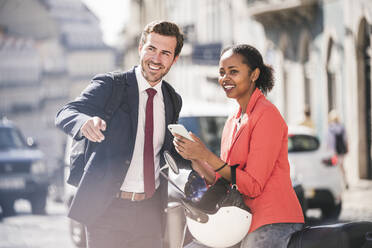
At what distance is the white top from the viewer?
3701 mm

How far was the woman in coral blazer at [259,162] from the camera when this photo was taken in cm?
309

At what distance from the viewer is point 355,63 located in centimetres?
1759

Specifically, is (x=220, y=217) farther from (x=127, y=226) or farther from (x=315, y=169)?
(x=315, y=169)

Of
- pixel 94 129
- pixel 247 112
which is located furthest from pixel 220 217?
pixel 94 129

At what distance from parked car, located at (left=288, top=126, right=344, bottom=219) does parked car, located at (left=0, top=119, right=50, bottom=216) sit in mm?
6668

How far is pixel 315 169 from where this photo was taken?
1122 cm

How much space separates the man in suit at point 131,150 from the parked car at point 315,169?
7327mm

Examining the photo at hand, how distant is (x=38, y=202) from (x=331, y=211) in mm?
6965

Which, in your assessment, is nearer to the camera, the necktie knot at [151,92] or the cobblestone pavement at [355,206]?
the necktie knot at [151,92]

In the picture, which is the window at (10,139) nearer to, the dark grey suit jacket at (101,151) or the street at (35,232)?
the street at (35,232)

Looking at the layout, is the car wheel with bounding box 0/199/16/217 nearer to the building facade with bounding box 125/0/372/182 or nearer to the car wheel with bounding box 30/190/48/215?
the car wheel with bounding box 30/190/48/215

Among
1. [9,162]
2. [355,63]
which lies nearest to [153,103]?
[9,162]

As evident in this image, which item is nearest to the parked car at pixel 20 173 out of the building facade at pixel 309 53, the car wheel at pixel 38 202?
the car wheel at pixel 38 202

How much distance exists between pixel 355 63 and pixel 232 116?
1468 centimetres
